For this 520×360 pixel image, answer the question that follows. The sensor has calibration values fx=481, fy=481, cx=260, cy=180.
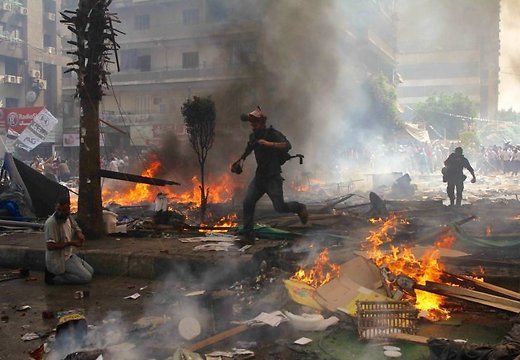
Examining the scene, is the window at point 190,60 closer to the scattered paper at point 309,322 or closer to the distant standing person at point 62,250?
the distant standing person at point 62,250

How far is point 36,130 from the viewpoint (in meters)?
16.4

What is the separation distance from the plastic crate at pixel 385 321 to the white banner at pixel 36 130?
1478 centimetres

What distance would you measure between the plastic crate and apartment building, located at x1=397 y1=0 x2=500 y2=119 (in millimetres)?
71907

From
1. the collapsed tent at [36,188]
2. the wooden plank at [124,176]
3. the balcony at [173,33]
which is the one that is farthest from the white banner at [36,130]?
the balcony at [173,33]

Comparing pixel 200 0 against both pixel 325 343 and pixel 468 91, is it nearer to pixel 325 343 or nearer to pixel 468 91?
pixel 325 343

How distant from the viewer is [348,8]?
123 feet

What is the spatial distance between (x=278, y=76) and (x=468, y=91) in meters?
61.8

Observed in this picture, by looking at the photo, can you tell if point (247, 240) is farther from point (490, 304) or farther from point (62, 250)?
point (490, 304)

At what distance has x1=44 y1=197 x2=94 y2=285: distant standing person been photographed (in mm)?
5848

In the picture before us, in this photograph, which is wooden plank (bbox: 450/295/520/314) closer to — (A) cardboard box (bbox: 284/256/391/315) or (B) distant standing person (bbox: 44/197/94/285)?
(A) cardboard box (bbox: 284/256/391/315)

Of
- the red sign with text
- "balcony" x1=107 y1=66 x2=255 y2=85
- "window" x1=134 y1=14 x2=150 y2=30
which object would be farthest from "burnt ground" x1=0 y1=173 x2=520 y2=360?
"window" x1=134 y1=14 x2=150 y2=30

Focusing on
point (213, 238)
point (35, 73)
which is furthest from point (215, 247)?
point (35, 73)

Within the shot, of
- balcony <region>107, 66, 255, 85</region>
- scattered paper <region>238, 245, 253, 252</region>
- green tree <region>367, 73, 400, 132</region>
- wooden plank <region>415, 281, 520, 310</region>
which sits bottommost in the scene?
wooden plank <region>415, 281, 520, 310</region>

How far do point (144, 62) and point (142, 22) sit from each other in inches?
145
